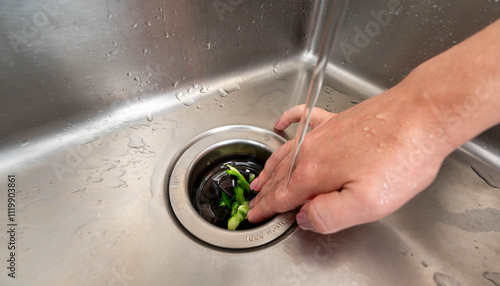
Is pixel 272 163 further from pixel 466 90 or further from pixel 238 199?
pixel 466 90

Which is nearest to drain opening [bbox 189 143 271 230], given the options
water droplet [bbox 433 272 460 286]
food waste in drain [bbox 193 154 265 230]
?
food waste in drain [bbox 193 154 265 230]

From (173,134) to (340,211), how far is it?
0.44m

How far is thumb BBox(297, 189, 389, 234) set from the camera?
1.38 ft

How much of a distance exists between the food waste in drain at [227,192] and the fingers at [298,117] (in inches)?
4.0

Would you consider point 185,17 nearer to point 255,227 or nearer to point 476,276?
point 255,227

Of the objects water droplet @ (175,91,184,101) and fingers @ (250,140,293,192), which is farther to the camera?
water droplet @ (175,91,184,101)

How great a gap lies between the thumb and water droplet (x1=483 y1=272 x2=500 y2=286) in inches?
10.7

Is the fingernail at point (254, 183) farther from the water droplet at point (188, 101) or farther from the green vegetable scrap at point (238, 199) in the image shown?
the water droplet at point (188, 101)

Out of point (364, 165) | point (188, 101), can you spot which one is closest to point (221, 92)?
point (188, 101)

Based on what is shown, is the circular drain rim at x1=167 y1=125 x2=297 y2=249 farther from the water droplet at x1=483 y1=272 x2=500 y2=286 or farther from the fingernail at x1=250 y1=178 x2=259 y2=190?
the water droplet at x1=483 y1=272 x2=500 y2=286

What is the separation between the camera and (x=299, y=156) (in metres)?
0.55

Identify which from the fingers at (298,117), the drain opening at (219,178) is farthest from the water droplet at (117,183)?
the fingers at (298,117)

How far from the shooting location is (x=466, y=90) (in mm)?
427

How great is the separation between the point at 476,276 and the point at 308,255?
0.97 ft
